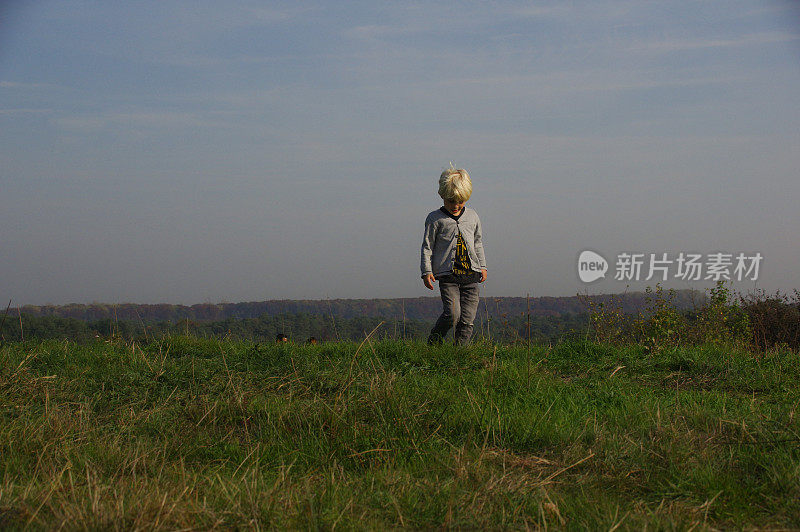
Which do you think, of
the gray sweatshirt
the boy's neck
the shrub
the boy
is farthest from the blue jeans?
the shrub

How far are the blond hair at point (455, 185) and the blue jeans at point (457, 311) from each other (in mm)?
936

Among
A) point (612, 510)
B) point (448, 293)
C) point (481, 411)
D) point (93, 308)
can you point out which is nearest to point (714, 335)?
point (448, 293)

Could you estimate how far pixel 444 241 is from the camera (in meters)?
7.09

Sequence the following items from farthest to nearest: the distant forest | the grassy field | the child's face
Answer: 1. the distant forest
2. the child's face
3. the grassy field

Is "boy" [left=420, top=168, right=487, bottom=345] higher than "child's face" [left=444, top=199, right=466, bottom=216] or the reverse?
the reverse

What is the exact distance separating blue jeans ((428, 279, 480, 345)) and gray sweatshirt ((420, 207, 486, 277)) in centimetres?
20

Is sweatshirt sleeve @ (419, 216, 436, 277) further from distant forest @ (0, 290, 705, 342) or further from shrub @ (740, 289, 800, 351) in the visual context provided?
shrub @ (740, 289, 800, 351)

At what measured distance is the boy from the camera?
6.99 m

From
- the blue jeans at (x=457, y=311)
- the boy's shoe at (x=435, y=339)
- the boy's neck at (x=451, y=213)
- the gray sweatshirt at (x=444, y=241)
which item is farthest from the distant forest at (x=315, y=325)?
the boy's neck at (x=451, y=213)

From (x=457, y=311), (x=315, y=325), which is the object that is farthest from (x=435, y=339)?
(x=315, y=325)

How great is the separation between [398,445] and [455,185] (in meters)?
3.95

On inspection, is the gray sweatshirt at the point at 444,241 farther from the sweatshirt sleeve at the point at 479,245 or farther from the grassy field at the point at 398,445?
the grassy field at the point at 398,445

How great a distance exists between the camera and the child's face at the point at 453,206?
7071mm

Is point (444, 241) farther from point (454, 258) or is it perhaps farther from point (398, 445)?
point (398, 445)
